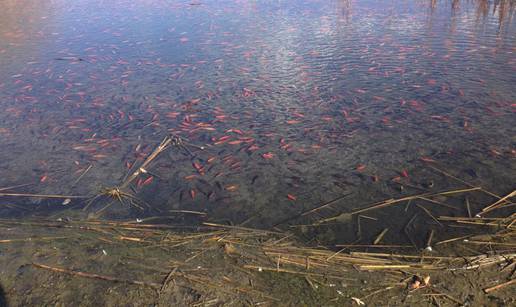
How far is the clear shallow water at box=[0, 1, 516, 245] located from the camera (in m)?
6.01

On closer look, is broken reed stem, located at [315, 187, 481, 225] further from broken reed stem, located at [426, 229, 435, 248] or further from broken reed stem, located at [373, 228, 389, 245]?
broken reed stem, located at [426, 229, 435, 248]

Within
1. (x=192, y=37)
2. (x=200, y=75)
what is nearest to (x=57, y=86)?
(x=200, y=75)

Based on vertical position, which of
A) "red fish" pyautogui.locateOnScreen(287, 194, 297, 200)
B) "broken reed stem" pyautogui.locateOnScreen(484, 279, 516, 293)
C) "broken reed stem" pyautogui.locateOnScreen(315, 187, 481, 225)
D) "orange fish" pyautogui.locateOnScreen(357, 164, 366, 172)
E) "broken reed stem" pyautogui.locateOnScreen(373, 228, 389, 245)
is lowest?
"broken reed stem" pyautogui.locateOnScreen(373, 228, 389, 245)

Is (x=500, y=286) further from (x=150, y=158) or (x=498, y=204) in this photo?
(x=150, y=158)

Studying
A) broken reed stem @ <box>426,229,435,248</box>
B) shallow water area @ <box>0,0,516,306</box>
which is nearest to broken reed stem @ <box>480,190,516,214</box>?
shallow water area @ <box>0,0,516,306</box>

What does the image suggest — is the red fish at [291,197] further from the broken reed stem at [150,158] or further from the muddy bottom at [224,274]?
the broken reed stem at [150,158]

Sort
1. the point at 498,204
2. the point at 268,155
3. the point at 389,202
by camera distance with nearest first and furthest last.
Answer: the point at 498,204
the point at 389,202
the point at 268,155

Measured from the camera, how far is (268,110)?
843 centimetres

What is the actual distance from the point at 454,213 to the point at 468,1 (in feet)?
48.2

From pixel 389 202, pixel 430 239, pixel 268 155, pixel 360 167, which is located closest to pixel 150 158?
pixel 268 155

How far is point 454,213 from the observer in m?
5.18

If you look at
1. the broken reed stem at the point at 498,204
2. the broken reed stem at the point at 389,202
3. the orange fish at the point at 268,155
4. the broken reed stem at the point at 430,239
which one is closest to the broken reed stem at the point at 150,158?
the orange fish at the point at 268,155

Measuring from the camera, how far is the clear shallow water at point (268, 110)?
6008 mm

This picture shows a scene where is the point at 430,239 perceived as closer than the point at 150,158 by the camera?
Yes
